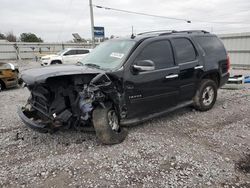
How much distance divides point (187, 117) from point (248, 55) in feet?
43.7

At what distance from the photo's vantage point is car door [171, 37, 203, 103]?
4.89 m

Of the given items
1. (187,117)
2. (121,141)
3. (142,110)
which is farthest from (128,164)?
(187,117)

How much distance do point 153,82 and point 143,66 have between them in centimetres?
49

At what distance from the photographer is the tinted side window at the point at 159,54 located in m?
4.37

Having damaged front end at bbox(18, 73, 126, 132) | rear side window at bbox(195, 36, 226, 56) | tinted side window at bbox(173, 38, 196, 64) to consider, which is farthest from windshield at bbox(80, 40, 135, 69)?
rear side window at bbox(195, 36, 226, 56)

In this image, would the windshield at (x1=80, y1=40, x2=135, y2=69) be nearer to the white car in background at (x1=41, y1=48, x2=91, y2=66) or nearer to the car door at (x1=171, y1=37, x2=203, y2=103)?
the car door at (x1=171, y1=37, x2=203, y2=103)

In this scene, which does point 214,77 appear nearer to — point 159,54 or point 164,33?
point 164,33

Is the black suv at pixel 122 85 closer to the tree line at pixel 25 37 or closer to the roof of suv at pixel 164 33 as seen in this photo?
the roof of suv at pixel 164 33

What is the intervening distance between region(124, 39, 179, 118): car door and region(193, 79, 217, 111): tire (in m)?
0.82

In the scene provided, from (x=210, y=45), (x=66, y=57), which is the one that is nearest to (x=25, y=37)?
→ (x=66, y=57)

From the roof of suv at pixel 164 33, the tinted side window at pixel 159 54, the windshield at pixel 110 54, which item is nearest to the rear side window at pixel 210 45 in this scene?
the roof of suv at pixel 164 33

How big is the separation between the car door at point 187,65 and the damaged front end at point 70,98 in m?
1.76

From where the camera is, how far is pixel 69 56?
18.3m

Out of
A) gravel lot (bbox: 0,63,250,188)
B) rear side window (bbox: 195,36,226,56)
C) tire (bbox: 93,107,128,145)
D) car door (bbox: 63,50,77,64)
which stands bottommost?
gravel lot (bbox: 0,63,250,188)
